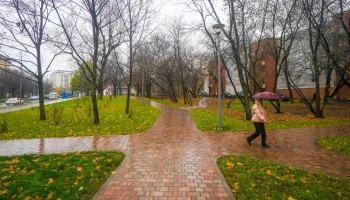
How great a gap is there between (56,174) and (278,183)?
4.35 meters

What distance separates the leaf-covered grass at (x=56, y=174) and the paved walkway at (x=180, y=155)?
0.32 metres

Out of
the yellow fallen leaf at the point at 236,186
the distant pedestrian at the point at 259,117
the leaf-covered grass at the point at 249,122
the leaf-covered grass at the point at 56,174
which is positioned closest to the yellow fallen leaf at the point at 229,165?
the yellow fallen leaf at the point at 236,186

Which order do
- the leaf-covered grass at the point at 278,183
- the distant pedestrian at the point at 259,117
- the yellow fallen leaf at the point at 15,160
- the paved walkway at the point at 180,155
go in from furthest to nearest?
the distant pedestrian at the point at 259,117, the yellow fallen leaf at the point at 15,160, the paved walkway at the point at 180,155, the leaf-covered grass at the point at 278,183

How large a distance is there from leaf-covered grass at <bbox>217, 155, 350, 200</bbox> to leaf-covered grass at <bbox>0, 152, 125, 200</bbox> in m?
2.60

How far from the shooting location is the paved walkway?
3992 mm

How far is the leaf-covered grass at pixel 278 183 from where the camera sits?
3.74 metres

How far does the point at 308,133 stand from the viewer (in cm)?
924

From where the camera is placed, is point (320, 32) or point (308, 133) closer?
point (308, 133)

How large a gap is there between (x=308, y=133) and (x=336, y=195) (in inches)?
244

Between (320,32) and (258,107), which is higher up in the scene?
(320,32)

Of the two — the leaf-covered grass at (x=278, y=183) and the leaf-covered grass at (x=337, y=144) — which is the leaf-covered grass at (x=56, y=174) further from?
the leaf-covered grass at (x=337, y=144)

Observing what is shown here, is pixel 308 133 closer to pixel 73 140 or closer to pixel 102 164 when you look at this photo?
pixel 102 164

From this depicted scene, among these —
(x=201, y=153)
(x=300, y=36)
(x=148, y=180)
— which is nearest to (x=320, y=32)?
(x=300, y=36)

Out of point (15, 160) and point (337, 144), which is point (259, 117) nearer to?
point (337, 144)
